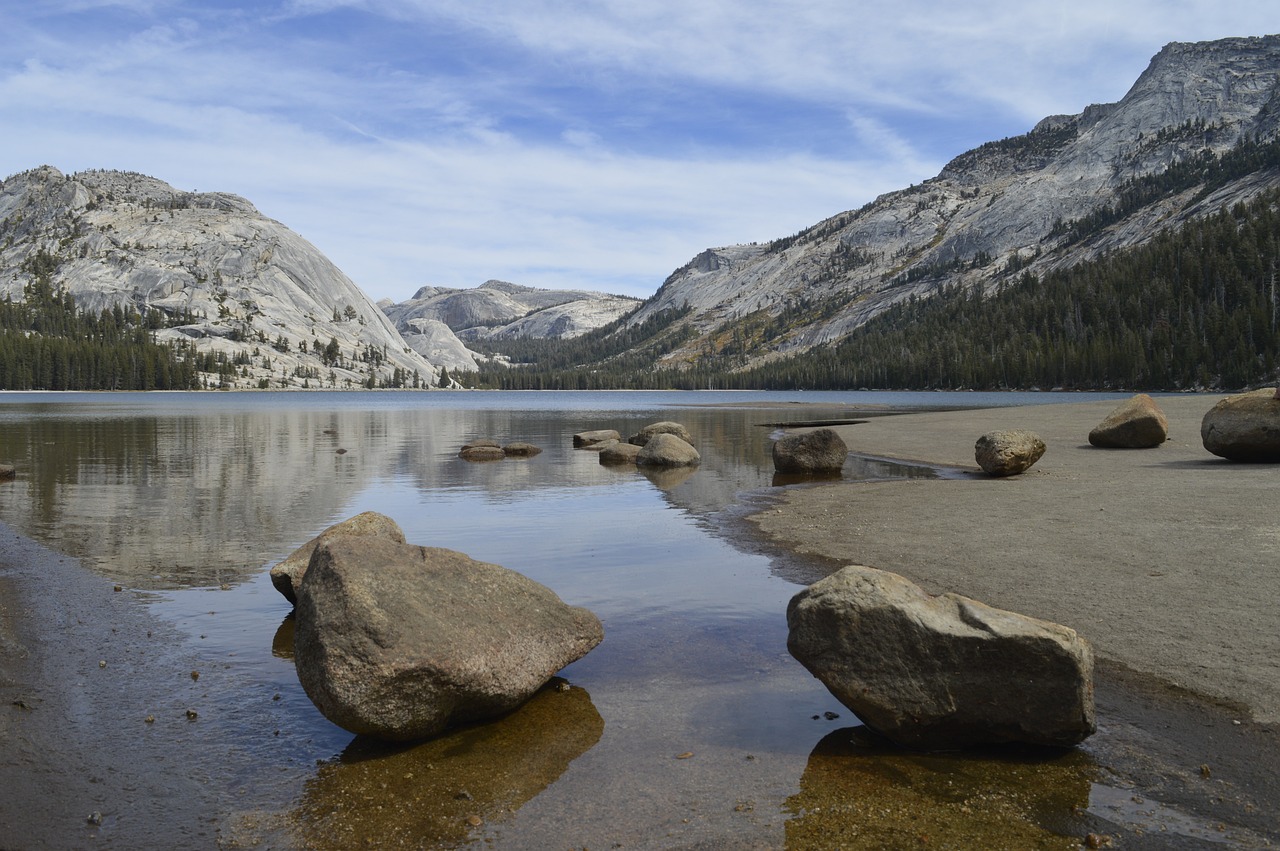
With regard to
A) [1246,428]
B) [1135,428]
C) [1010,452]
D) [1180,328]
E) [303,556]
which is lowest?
[303,556]

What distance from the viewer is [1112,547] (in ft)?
54.6

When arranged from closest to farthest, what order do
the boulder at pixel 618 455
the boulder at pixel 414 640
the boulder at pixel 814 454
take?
the boulder at pixel 414 640
the boulder at pixel 814 454
the boulder at pixel 618 455

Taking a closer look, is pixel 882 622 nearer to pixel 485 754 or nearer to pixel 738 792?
pixel 738 792

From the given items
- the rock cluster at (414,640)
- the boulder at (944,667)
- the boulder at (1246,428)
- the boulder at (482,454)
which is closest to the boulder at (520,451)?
the boulder at (482,454)

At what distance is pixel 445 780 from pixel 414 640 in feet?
5.37

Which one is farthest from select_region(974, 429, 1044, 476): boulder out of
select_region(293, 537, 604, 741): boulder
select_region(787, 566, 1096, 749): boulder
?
select_region(293, 537, 604, 741): boulder

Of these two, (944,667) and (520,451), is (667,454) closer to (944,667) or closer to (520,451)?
(520,451)

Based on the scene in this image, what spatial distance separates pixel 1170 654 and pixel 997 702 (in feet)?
12.3

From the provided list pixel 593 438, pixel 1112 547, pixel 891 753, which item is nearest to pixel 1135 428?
pixel 1112 547

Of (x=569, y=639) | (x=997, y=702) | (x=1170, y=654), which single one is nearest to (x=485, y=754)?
(x=569, y=639)

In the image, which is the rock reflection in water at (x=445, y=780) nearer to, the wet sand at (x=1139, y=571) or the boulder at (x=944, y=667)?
the boulder at (x=944, y=667)

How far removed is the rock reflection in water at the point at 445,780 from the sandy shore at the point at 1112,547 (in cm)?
764

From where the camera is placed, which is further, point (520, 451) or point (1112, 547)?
point (520, 451)

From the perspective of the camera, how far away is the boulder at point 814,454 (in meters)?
35.5
